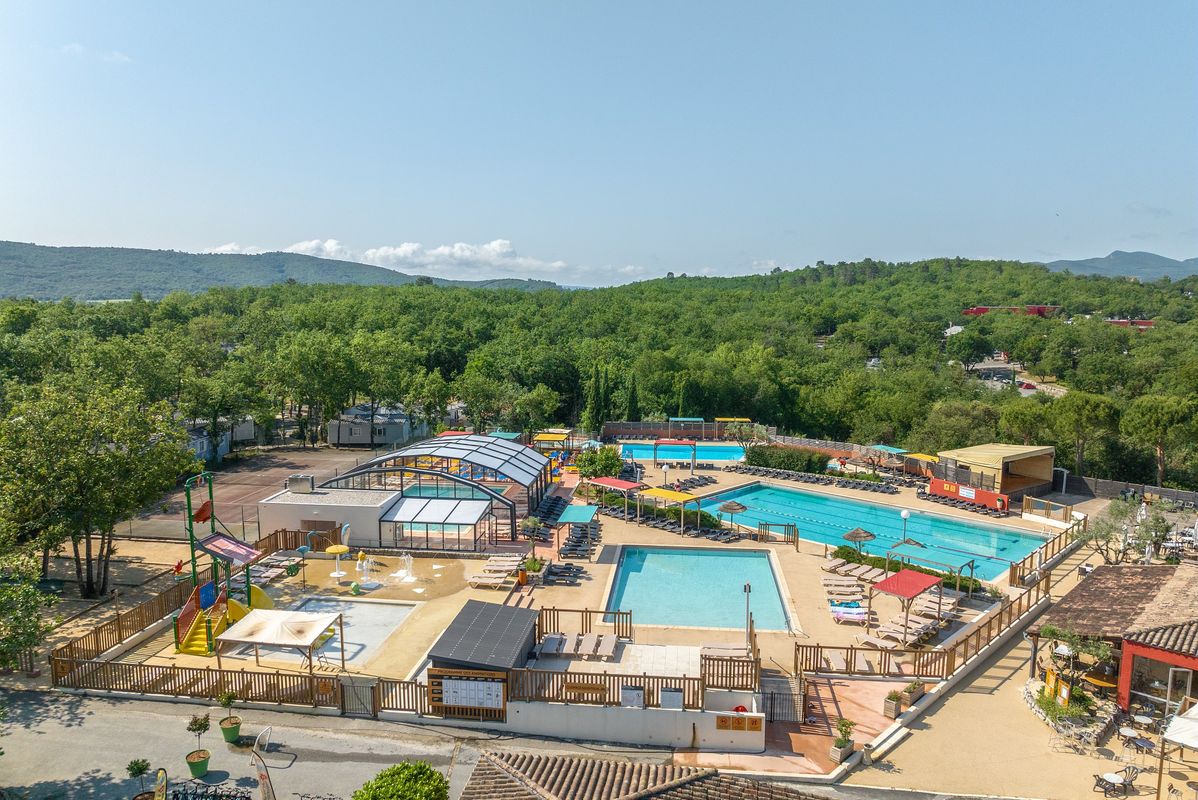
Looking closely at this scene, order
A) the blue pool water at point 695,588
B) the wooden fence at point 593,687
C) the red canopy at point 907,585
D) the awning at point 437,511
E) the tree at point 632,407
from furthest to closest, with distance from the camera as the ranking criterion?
the tree at point 632,407 < the awning at point 437,511 < the blue pool water at point 695,588 < the red canopy at point 907,585 < the wooden fence at point 593,687

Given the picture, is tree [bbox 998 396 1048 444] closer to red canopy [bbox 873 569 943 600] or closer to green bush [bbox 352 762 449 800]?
red canopy [bbox 873 569 943 600]

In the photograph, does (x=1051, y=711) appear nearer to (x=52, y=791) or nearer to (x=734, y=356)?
(x=52, y=791)

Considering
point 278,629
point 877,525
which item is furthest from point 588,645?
point 877,525

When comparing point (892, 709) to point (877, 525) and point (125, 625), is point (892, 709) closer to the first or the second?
point (877, 525)

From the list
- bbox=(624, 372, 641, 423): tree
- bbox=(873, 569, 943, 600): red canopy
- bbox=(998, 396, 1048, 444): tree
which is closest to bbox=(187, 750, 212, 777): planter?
bbox=(873, 569, 943, 600): red canopy

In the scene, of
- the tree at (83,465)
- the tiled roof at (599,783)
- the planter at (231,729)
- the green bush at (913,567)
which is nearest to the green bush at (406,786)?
the tiled roof at (599,783)

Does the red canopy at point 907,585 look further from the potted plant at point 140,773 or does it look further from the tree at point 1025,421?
the tree at point 1025,421

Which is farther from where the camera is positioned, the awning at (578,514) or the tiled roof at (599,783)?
the awning at (578,514)

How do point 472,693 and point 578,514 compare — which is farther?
point 578,514
